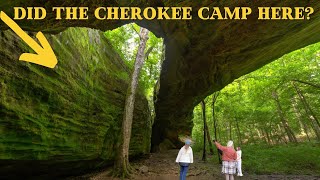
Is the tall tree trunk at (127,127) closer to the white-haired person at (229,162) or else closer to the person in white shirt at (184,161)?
the person in white shirt at (184,161)

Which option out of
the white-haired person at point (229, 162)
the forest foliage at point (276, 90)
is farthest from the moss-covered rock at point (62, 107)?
the forest foliage at point (276, 90)

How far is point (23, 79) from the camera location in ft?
19.8

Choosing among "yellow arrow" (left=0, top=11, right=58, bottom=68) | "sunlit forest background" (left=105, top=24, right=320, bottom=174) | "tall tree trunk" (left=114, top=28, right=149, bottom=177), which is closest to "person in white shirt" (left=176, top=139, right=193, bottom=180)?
"tall tree trunk" (left=114, top=28, right=149, bottom=177)

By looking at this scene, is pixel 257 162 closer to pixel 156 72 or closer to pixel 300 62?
pixel 300 62

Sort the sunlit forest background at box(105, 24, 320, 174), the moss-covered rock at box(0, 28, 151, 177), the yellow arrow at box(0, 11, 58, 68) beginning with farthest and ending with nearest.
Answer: the sunlit forest background at box(105, 24, 320, 174)
the yellow arrow at box(0, 11, 58, 68)
the moss-covered rock at box(0, 28, 151, 177)

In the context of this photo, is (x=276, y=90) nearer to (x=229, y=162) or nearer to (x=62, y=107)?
(x=229, y=162)

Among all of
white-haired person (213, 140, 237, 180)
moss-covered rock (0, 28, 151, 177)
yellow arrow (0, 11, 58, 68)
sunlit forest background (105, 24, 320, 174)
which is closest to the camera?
moss-covered rock (0, 28, 151, 177)

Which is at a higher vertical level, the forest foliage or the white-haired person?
the forest foliage

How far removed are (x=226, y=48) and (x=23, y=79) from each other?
8.58 metres

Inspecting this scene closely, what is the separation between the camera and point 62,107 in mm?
7523

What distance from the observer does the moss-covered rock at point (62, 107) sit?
18.8 feet

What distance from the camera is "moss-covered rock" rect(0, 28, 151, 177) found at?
18.8ft

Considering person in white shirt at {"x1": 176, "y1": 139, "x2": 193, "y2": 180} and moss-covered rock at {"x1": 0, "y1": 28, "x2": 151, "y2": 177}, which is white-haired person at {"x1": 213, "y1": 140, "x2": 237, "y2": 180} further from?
moss-covered rock at {"x1": 0, "y1": 28, "x2": 151, "y2": 177}

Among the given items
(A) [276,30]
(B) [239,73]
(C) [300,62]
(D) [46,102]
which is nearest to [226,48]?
(A) [276,30]
